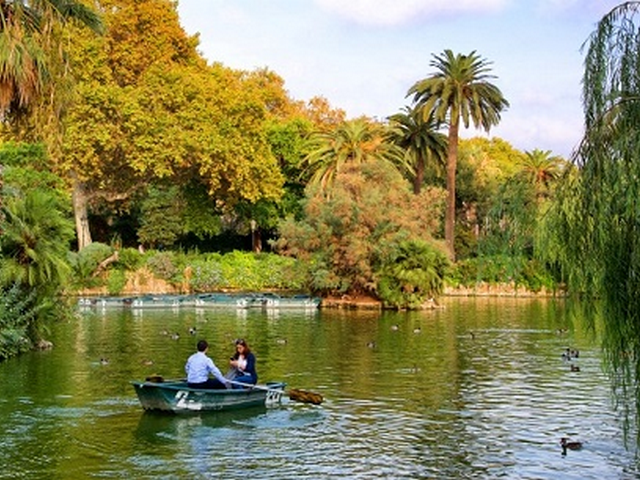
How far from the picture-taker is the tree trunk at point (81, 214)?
62.1 m

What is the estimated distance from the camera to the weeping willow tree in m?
11.6

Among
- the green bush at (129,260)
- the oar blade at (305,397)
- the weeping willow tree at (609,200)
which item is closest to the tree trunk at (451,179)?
the green bush at (129,260)

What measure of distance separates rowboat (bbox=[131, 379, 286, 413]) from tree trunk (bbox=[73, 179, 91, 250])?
140 ft

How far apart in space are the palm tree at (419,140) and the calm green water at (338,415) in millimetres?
30811

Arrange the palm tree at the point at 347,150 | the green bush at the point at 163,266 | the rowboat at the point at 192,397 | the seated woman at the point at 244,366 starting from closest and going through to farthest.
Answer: the rowboat at the point at 192,397
the seated woman at the point at 244,366
the green bush at the point at 163,266
the palm tree at the point at 347,150

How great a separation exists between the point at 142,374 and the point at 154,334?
11.0 meters

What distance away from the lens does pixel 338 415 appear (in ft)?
69.7

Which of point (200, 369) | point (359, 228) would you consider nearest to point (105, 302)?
point (359, 228)

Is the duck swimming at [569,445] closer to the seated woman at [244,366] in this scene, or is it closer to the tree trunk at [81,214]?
the seated woman at [244,366]

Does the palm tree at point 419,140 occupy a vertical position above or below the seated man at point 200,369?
above

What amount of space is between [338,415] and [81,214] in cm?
4501

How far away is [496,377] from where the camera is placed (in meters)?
27.5

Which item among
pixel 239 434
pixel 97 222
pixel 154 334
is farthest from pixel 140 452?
pixel 97 222

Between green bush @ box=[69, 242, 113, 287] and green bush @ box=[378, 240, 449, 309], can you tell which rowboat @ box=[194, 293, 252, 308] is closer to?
green bush @ box=[378, 240, 449, 309]
